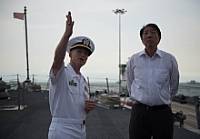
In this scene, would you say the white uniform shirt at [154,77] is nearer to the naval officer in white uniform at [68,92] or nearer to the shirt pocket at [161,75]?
the shirt pocket at [161,75]

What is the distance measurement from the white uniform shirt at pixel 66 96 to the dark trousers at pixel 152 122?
0.96 metres

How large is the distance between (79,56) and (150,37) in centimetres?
99

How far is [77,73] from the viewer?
2084 millimetres

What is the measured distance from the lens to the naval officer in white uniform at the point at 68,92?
1.92m

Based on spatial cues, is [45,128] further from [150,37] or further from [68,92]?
[68,92]

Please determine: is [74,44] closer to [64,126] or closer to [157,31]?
[64,126]

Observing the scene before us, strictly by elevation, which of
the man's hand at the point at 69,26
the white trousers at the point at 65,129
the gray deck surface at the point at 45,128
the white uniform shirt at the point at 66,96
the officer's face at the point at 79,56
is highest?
the man's hand at the point at 69,26

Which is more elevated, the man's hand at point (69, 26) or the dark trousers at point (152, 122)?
the man's hand at point (69, 26)

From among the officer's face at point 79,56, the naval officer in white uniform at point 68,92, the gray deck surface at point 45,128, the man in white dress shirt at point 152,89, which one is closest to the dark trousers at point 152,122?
the man in white dress shirt at point 152,89

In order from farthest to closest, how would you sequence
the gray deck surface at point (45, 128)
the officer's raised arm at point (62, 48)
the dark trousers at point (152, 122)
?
the gray deck surface at point (45, 128) < the dark trousers at point (152, 122) < the officer's raised arm at point (62, 48)

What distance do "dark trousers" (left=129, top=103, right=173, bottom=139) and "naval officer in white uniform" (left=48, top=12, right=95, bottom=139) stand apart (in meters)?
0.91

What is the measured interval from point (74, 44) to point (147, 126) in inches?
47.1

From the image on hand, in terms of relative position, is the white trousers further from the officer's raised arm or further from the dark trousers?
the dark trousers

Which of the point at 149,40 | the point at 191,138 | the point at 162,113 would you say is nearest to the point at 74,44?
the point at 149,40
